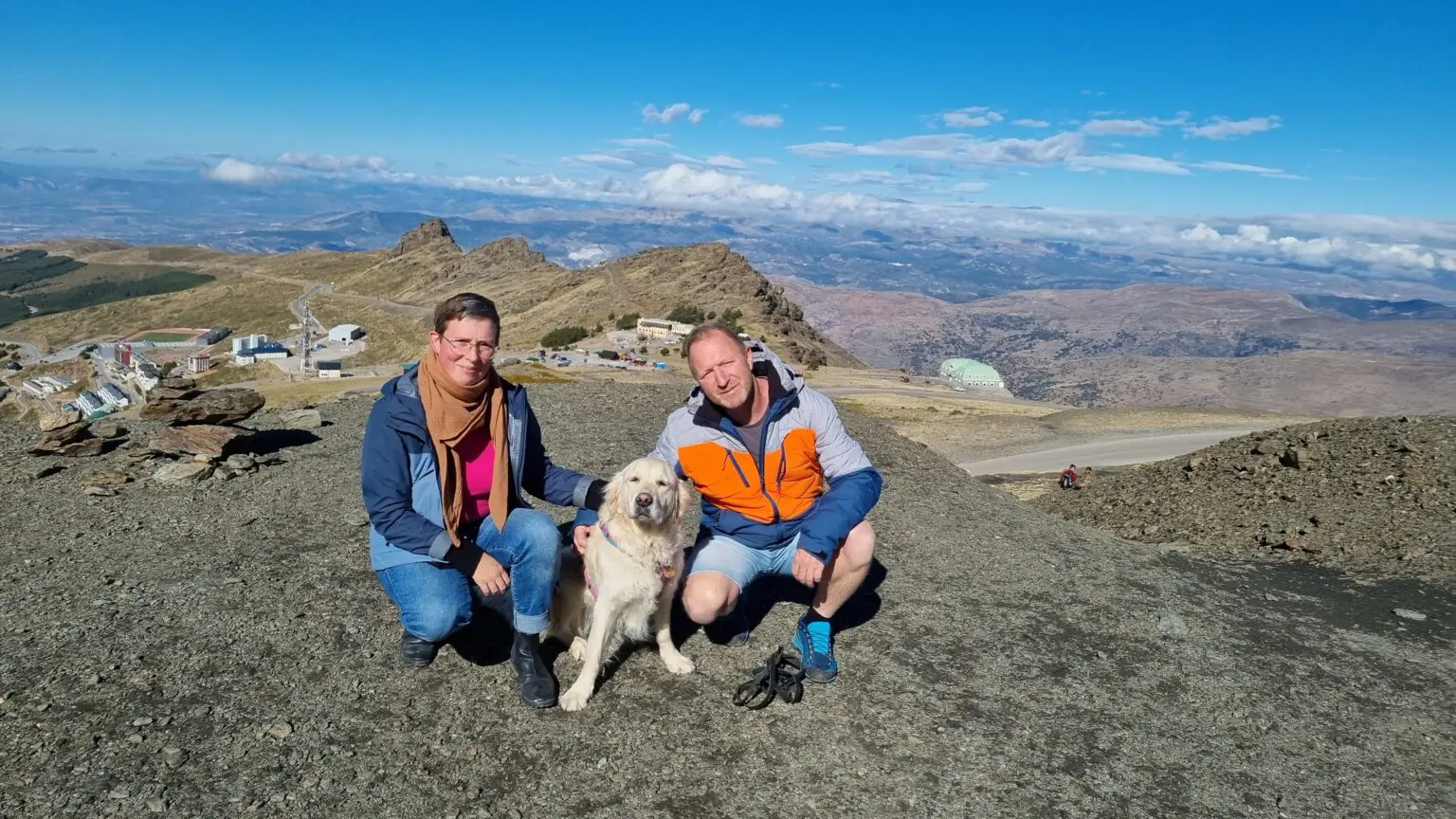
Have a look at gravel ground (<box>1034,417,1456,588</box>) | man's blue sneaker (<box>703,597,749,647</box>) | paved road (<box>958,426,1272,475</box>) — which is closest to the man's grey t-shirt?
man's blue sneaker (<box>703,597,749,647</box>)

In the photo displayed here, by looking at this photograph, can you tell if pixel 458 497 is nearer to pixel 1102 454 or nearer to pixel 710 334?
pixel 710 334

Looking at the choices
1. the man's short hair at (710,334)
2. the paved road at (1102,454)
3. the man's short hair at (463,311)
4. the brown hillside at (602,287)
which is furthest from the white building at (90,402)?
the man's short hair at (710,334)

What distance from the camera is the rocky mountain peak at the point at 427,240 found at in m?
148

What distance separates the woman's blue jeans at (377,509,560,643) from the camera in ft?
15.3

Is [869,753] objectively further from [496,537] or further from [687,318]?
[687,318]

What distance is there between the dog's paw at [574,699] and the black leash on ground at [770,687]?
964 mm

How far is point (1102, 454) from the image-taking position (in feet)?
97.0

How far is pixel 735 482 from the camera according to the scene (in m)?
5.22

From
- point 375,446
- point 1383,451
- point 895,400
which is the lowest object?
point 895,400

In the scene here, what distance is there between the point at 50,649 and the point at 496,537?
312 cm

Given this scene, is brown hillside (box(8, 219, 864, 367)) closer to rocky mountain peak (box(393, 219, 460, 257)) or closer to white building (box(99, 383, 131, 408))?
rocky mountain peak (box(393, 219, 460, 257))

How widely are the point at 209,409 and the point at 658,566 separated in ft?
34.2

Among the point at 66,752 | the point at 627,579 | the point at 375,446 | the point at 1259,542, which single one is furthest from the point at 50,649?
the point at 1259,542

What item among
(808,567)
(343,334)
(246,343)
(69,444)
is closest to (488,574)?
(808,567)
